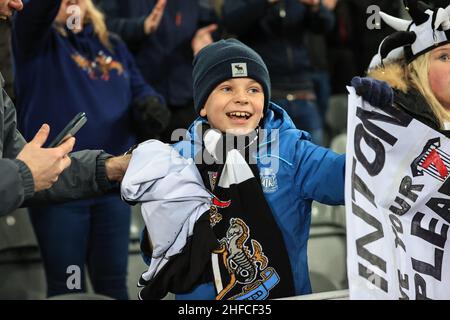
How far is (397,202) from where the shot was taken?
183 centimetres

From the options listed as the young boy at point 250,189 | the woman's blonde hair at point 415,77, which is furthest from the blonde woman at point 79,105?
the woman's blonde hair at point 415,77

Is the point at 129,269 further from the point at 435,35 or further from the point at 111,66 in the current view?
the point at 435,35

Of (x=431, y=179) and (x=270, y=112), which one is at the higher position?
(x=270, y=112)

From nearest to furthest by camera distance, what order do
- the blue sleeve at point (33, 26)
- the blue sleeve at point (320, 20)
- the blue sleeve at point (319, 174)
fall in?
the blue sleeve at point (319, 174), the blue sleeve at point (33, 26), the blue sleeve at point (320, 20)

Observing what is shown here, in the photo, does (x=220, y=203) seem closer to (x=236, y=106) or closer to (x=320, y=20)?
(x=236, y=106)

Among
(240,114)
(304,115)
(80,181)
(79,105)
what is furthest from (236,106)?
(304,115)

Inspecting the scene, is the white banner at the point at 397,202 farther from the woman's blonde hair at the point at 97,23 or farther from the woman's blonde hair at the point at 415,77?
the woman's blonde hair at the point at 97,23

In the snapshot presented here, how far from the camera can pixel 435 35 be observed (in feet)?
6.38

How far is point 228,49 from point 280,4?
1.28 metres

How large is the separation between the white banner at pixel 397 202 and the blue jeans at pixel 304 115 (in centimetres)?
125

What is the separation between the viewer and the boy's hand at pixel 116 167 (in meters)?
1.97
